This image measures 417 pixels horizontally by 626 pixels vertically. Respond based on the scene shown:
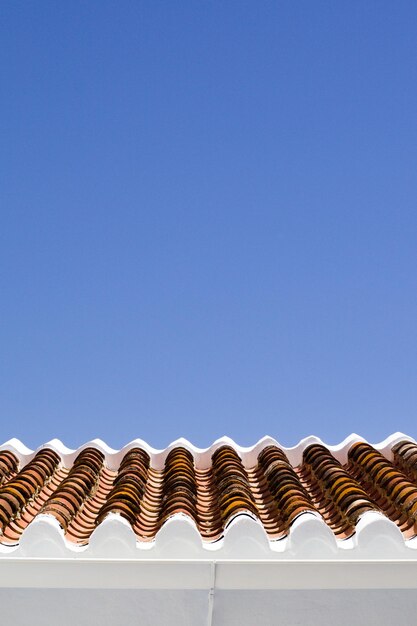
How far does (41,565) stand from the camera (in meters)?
4.76

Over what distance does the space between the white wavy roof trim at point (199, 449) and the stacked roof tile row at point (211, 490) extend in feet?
0.21

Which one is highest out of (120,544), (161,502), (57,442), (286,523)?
(57,442)

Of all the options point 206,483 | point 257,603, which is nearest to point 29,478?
point 206,483

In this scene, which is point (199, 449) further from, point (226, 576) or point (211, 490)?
point (226, 576)

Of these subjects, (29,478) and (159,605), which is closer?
(159,605)

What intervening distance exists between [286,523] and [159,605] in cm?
104

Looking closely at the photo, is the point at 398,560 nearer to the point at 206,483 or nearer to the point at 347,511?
the point at 347,511

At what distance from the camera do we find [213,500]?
20.4 ft

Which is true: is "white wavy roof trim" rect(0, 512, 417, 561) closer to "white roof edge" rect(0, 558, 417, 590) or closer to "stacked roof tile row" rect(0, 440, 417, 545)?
"white roof edge" rect(0, 558, 417, 590)

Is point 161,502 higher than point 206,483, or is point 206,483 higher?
point 206,483

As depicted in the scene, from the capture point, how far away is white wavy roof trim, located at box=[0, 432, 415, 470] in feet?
24.4

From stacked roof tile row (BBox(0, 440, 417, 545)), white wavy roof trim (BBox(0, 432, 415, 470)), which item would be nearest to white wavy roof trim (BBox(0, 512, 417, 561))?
stacked roof tile row (BBox(0, 440, 417, 545))

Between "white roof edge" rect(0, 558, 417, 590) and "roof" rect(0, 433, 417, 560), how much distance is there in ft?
0.32

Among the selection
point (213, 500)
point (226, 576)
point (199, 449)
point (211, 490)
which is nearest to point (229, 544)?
point (226, 576)
